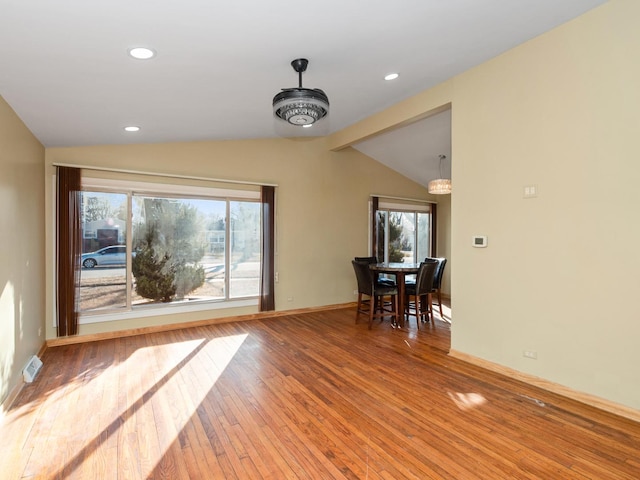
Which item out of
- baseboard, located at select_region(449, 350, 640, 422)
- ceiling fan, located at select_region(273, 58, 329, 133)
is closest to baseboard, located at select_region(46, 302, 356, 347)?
baseboard, located at select_region(449, 350, 640, 422)

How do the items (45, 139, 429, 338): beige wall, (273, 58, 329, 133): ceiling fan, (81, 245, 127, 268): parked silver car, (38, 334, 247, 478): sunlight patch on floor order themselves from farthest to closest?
(45, 139, 429, 338): beige wall
(81, 245, 127, 268): parked silver car
(273, 58, 329, 133): ceiling fan
(38, 334, 247, 478): sunlight patch on floor

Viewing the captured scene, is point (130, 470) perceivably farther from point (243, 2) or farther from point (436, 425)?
point (243, 2)

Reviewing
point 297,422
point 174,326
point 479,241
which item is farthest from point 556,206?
point 174,326

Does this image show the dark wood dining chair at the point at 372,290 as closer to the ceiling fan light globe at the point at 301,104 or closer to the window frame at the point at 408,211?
the window frame at the point at 408,211

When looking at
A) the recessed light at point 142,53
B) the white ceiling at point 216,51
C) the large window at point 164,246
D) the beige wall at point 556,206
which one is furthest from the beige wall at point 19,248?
the beige wall at point 556,206

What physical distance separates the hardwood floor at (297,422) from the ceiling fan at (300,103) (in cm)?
234

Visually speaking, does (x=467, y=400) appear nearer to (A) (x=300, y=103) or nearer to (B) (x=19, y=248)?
(A) (x=300, y=103)

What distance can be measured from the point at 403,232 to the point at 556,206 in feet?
15.2

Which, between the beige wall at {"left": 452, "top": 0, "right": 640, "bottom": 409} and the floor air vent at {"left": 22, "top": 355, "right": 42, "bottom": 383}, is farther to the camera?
the floor air vent at {"left": 22, "top": 355, "right": 42, "bottom": 383}

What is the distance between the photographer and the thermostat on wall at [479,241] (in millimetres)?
3604

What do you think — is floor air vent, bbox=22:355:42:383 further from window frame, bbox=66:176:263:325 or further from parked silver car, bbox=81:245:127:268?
parked silver car, bbox=81:245:127:268

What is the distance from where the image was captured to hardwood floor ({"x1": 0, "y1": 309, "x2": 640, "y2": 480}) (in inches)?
81.6

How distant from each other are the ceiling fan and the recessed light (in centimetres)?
88

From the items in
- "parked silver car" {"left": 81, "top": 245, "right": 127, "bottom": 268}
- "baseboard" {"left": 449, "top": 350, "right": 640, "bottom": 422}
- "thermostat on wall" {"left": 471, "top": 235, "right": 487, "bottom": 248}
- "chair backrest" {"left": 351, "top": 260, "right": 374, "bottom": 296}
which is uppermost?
"thermostat on wall" {"left": 471, "top": 235, "right": 487, "bottom": 248}
